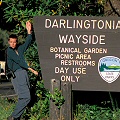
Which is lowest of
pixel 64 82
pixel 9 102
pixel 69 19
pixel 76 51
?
pixel 9 102

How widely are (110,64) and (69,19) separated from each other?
1.00 metres

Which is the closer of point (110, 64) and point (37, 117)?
point (110, 64)

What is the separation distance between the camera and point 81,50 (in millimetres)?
8188

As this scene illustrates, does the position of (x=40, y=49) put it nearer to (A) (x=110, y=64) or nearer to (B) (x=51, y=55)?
(B) (x=51, y=55)

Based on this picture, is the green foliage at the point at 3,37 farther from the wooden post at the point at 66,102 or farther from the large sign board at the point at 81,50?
the wooden post at the point at 66,102

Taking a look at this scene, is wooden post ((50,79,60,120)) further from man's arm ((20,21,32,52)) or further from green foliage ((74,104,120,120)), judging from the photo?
man's arm ((20,21,32,52))

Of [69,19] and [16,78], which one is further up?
[69,19]

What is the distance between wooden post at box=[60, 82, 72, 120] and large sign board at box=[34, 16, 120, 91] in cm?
9

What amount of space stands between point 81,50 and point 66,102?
0.90 meters

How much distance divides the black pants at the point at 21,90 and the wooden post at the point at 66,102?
0.70m

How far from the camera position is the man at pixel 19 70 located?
28.0ft

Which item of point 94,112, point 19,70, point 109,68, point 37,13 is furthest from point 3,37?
point 109,68

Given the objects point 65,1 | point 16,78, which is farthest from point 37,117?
point 65,1

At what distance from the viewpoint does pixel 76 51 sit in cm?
820
